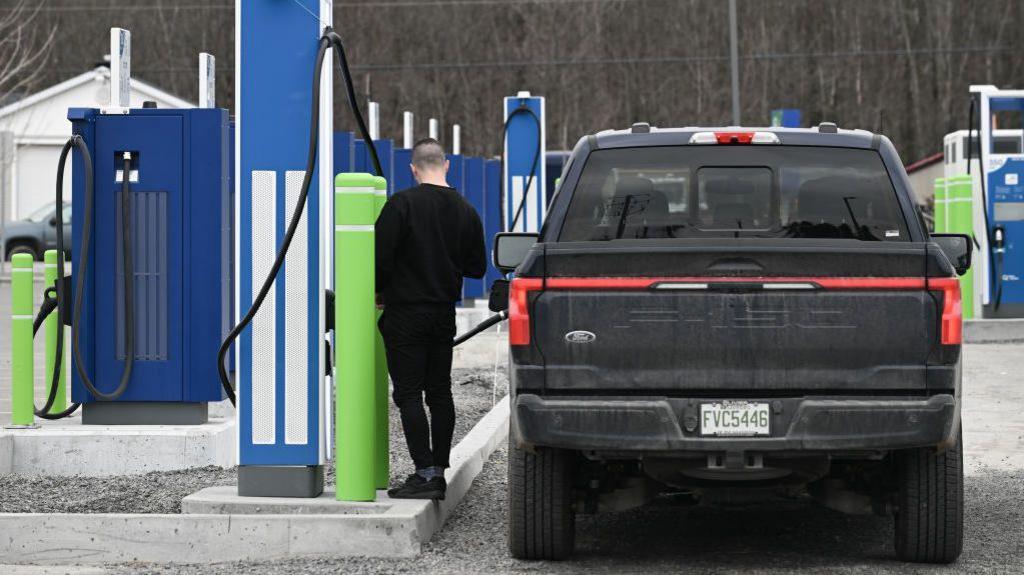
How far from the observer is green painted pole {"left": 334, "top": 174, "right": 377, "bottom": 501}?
7.48 m

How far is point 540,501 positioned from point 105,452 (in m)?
3.29

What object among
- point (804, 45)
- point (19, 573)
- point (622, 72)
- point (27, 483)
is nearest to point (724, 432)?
point (19, 573)

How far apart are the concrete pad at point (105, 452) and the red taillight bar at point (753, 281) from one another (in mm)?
3272

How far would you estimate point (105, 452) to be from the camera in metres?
9.35

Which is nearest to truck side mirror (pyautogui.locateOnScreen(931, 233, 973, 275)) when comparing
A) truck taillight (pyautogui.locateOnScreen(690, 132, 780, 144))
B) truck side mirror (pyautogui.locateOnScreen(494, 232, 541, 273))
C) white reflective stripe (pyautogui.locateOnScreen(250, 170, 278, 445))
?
truck taillight (pyautogui.locateOnScreen(690, 132, 780, 144))

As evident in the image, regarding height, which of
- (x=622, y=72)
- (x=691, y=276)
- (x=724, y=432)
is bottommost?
(x=724, y=432)

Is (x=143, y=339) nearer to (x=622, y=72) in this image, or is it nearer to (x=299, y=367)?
(x=299, y=367)

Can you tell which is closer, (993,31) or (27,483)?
(27,483)

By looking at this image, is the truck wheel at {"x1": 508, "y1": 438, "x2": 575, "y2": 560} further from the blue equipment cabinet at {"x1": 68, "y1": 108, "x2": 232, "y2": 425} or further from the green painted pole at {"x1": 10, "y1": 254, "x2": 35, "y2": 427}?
the green painted pole at {"x1": 10, "y1": 254, "x2": 35, "y2": 427}

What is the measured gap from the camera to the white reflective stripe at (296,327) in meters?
7.59

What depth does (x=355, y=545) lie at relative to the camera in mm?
7223

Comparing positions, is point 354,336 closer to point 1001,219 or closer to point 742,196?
point 742,196

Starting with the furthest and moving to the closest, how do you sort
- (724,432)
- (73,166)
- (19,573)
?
(73,166) < (19,573) < (724,432)

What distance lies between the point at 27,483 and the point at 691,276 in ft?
13.4
